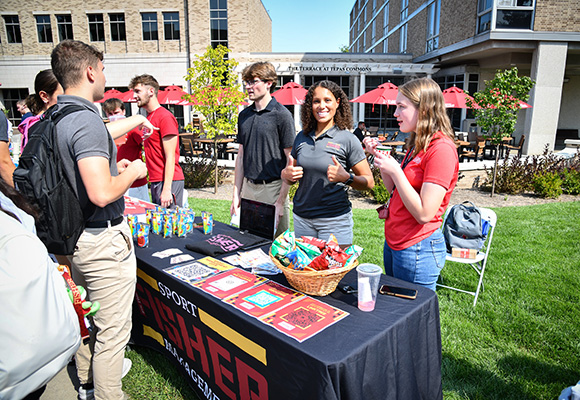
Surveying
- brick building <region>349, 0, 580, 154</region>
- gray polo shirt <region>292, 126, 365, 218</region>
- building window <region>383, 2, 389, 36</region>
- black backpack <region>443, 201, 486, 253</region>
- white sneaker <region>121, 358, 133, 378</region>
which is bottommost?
white sneaker <region>121, 358, 133, 378</region>

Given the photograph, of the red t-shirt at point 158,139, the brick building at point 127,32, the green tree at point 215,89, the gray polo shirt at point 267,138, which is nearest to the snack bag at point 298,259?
the gray polo shirt at point 267,138

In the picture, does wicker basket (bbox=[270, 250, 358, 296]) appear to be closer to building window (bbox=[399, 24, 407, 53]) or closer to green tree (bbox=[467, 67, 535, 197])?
green tree (bbox=[467, 67, 535, 197])

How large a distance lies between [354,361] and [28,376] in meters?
1.15

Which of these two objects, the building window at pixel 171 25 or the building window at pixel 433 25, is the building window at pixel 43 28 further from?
the building window at pixel 433 25

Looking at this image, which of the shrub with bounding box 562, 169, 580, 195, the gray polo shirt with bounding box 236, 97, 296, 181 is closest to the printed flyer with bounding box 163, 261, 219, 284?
the gray polo shirt with bounding box 236, 97, 296, 181

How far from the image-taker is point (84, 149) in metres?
1.87

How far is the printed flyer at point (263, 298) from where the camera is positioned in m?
1.87

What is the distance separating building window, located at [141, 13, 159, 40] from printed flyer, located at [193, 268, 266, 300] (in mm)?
26014

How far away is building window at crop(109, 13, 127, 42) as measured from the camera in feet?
79.8

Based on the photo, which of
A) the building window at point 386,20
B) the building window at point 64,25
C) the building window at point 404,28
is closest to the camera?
the building window at point 64,25

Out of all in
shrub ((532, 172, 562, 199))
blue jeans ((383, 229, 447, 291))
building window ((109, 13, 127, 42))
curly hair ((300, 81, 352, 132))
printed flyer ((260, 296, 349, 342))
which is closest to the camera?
printed flyer ((260, 296, 349, 342))

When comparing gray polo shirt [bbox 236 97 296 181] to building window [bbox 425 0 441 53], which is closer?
gray polo shirt [bbox 236 97 296 181]

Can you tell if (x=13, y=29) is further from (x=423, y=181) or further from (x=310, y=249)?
(x=423, y=181)

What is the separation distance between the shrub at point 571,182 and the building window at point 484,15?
968cm
